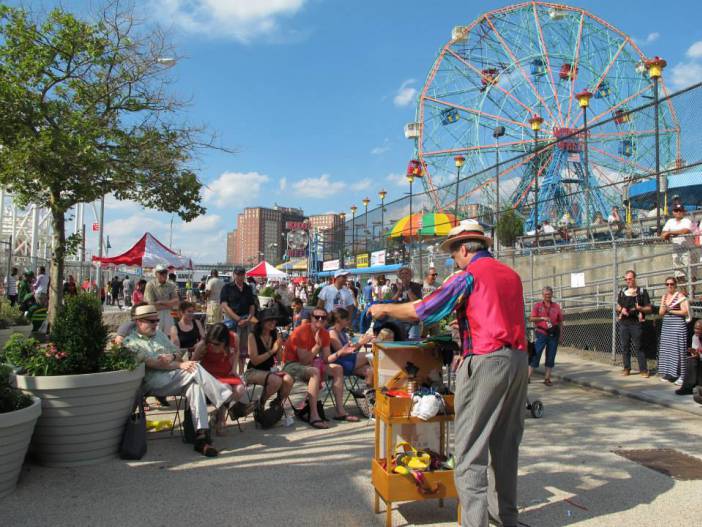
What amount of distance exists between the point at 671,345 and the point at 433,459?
6.95 meters

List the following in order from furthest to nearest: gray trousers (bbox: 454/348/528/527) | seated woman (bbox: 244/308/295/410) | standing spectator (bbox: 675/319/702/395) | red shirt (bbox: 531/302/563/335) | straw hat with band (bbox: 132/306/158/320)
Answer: red shirt (bbox: 531/302/563/335)
standing spectator (bbox: 675/319/702/395)
seated woman (bbox: 244/308/295/410)
straw hat with band (bbox: 132/306/158/320)
gray trousers (bbox: 454/348/528/527)

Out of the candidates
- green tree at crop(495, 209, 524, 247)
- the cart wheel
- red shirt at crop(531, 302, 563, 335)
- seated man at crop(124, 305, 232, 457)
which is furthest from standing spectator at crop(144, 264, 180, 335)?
green tree at crop(495, 209, 524, 247)

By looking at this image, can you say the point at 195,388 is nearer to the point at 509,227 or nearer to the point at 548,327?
the point at 548,327

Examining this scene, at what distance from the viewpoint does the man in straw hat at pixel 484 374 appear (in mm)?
3277

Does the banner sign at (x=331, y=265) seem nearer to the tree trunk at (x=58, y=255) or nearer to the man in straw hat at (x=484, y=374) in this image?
the tree trunk at (x=58, y=255)

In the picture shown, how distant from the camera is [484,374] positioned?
328 centimetres

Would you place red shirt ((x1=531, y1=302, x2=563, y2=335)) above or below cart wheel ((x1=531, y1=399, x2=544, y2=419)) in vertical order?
above

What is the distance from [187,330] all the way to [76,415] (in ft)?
9.93

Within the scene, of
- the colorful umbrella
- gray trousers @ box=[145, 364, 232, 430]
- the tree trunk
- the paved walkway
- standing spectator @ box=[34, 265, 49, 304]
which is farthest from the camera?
the colorful umbrella

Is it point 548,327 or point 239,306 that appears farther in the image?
point 548,327

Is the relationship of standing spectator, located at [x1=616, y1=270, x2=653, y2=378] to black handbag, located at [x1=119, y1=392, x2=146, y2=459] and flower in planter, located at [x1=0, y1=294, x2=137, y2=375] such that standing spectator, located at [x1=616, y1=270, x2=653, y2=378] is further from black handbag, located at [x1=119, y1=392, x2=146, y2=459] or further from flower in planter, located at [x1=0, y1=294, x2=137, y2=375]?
flower in planter, located at [x1=0, y1=294, x2=137, y2=375]

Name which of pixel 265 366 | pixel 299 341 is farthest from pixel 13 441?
pixel 299 341

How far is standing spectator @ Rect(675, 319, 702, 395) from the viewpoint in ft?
26.5

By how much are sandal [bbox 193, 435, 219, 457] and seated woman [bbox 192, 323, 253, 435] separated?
25.9 inches
